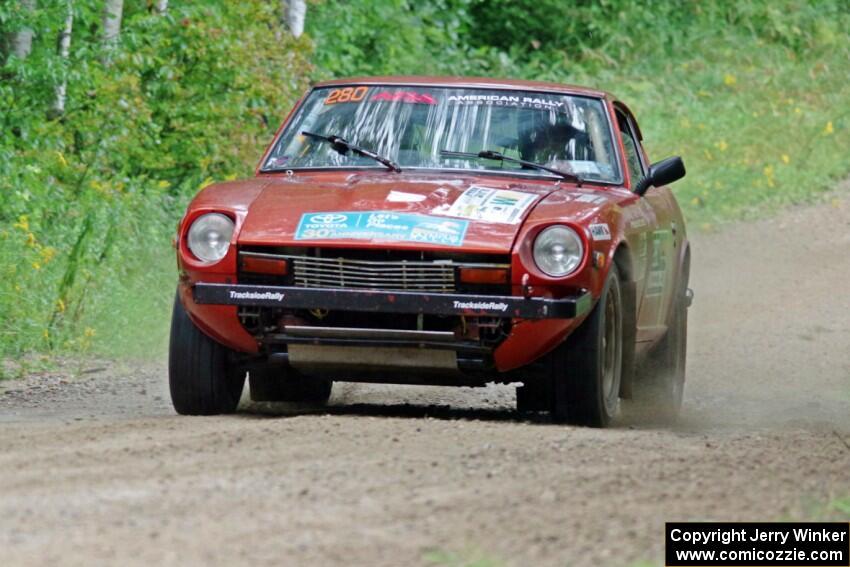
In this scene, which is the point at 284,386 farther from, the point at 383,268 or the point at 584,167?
the point at 584,167

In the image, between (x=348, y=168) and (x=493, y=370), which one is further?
(x=348, y=168)

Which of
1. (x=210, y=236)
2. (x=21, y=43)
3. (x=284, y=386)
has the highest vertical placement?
(x=21, y=43)

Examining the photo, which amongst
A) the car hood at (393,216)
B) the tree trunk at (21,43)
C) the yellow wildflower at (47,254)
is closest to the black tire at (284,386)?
the car hood at (393,216)

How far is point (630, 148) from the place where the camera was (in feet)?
29.9

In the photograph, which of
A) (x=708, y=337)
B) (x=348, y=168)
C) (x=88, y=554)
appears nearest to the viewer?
(x=88, y=554)

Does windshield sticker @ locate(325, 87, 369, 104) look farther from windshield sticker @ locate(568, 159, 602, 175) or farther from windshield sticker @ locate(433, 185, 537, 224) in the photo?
windshield sticker @ locate(433, 185, 537, 224)

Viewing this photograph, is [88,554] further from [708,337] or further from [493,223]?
[708,337]

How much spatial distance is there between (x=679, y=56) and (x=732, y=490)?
21128 millimetres

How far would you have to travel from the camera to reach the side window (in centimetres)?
881

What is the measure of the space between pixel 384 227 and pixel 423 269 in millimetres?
233

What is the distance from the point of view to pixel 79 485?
5.36m

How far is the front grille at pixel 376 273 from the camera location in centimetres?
703

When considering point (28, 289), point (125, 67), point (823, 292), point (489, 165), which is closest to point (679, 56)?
point (823, 292)

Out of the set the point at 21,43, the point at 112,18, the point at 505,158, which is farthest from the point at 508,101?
the point at 112,18
